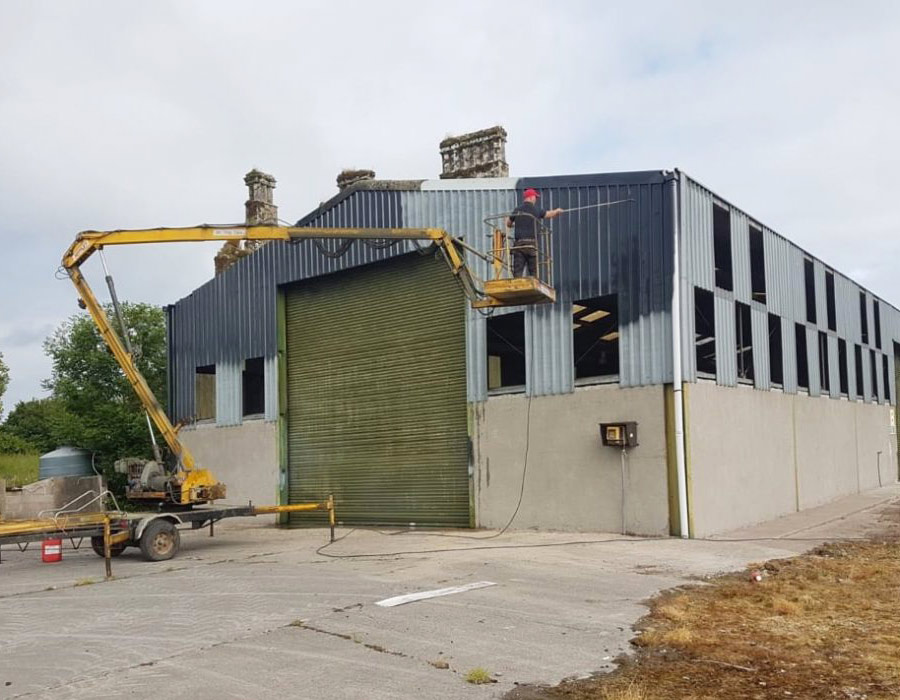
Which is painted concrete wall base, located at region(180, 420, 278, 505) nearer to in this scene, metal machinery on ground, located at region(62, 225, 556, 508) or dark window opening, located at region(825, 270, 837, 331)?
metal machinery on ground, located at region(62, 225, 556, 508)

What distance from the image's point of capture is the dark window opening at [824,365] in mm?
24386

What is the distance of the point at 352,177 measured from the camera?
2436 centimetres

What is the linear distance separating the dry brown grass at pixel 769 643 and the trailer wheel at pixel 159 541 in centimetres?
893

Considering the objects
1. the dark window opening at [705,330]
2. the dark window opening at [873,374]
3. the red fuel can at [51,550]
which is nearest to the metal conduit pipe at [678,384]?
the dark window opening at [705,330]

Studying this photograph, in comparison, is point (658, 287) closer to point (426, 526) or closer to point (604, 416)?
point (604, 416)

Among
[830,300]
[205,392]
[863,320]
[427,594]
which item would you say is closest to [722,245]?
[830,300]

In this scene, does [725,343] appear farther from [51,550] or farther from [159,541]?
[51,550]

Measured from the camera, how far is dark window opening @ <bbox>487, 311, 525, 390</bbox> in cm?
1842

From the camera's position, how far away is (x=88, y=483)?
14.8 m

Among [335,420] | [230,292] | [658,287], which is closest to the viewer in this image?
[658,287]

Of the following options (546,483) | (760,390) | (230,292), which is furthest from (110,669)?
(230,292)

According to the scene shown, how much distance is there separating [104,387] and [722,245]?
22.5 metres

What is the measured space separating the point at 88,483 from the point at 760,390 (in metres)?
14.1

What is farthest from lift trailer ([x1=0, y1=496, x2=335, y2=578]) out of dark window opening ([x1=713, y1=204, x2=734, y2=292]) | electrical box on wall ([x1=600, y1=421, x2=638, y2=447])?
dark window opening ([x1=713, y1=204, x2=734, y2=292])
